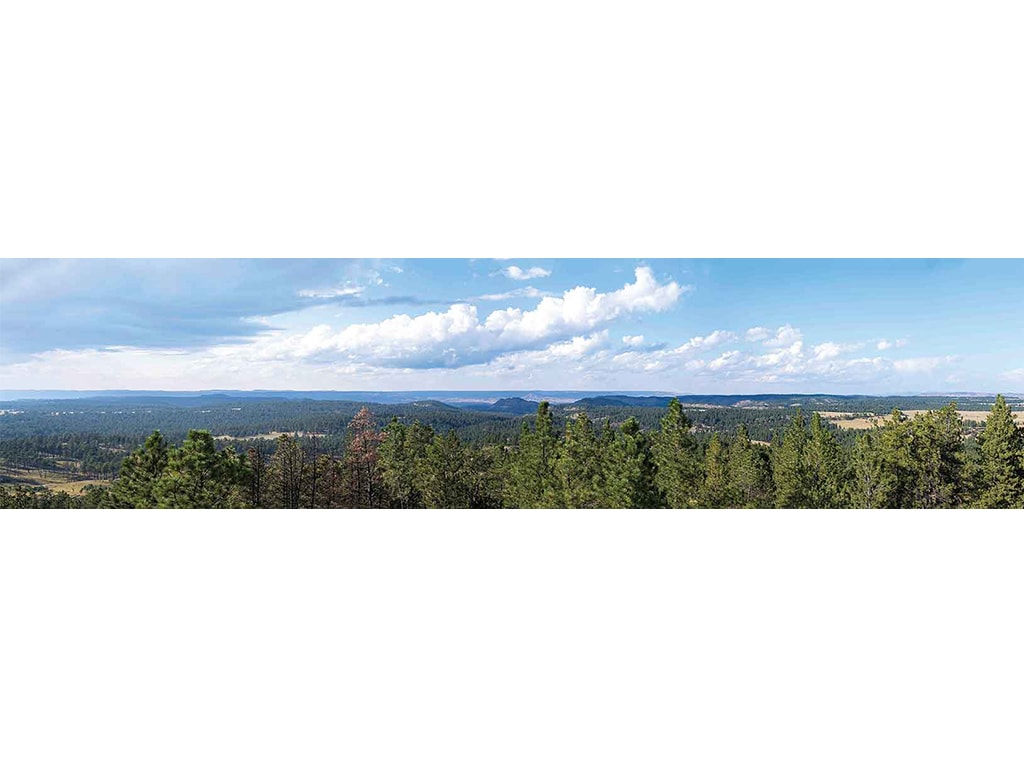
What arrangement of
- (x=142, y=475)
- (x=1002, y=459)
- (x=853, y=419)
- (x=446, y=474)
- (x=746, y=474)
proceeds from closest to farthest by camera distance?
(x=142, y=475)
(x=1002, y=459)
(x=446, y=474)
(x=746, y=474)
(x=853, y=419)

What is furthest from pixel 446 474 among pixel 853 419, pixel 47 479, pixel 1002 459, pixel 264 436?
pixel 1002 459

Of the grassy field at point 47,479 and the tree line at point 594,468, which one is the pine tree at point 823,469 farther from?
the grassy field at point 47,479

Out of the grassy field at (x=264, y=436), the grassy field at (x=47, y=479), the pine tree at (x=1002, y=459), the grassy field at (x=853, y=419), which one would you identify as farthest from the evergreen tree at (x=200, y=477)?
the pine tree at (x=1002, y=459)

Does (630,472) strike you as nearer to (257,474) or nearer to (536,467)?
(536,467)

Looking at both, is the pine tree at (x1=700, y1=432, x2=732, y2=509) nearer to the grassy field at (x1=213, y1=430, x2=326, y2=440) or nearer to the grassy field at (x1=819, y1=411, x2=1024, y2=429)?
the grassy field at (x1=819, y1=411, x2=1024, y2=429)

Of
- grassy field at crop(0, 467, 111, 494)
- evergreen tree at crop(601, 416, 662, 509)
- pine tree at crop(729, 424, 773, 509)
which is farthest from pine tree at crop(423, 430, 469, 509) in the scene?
grassy field at crop(0, 467, 111, 494)

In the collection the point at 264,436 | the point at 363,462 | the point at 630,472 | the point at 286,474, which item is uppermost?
the point at 264,436
